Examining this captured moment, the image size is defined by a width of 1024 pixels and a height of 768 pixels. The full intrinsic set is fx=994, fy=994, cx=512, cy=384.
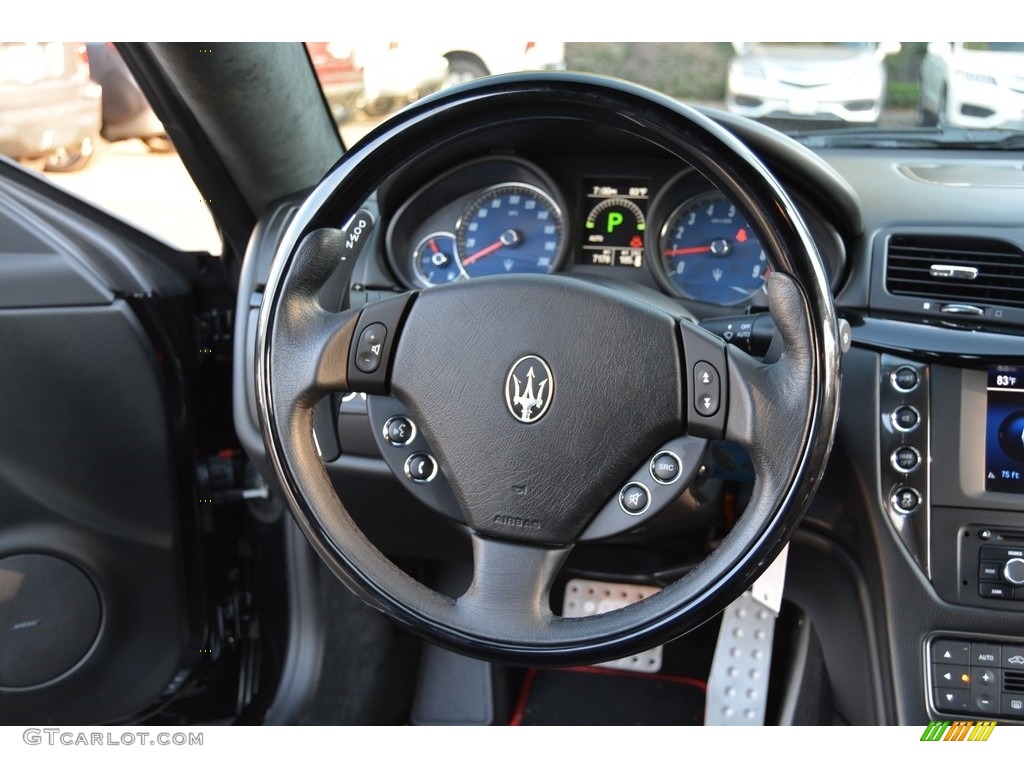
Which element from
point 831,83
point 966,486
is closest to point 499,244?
point 831,83

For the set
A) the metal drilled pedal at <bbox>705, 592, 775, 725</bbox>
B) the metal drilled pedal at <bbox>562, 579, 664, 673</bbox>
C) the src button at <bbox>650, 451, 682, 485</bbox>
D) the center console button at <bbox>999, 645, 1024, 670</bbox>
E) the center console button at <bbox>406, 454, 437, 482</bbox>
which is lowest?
the metal drilled pedal at <bbox>705, 592, 775, 725</bbox>

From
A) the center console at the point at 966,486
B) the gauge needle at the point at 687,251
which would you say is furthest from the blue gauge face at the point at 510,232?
the center console at the point at 966,486

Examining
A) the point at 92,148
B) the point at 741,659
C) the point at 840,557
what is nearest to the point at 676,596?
the point at 840,557

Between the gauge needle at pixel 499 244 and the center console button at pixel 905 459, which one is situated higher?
the gauge needle at pixel 499 244

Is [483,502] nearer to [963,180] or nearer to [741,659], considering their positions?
[741,659]

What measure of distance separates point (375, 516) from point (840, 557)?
0.84 m

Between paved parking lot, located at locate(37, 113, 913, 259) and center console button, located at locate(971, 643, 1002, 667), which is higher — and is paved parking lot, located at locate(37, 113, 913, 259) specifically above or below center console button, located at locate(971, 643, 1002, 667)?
above

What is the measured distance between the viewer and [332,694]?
216 cm

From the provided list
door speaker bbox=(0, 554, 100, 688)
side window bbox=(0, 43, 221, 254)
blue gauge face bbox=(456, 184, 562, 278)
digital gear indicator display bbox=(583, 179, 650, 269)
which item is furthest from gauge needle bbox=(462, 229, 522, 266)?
door speaker bbox=(0, 554, 100, 688)

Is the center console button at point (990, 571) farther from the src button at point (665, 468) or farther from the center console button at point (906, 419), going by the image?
the src button at point (665, 468)

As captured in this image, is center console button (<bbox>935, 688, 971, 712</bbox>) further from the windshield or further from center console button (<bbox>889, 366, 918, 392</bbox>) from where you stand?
the windshield

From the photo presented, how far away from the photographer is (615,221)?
1.83 metres

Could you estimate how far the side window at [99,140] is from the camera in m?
1.82

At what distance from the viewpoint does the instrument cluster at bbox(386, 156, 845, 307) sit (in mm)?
1759
